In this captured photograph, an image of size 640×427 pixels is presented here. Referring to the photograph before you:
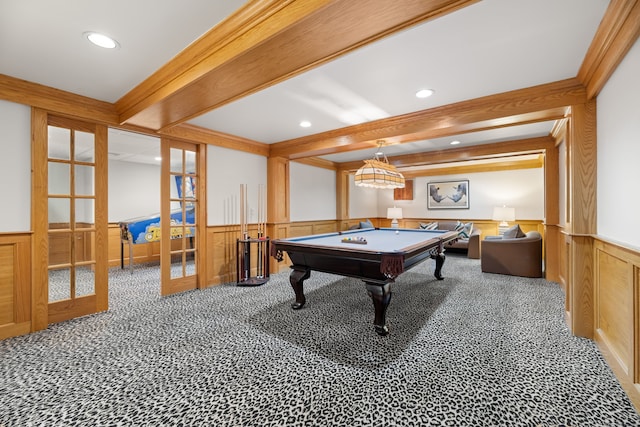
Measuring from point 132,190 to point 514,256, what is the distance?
25.9 ft

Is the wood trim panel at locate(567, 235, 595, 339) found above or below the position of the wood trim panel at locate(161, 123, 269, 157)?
below

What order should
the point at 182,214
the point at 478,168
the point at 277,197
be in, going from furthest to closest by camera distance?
1. the point at 478,168
2. the point at 277,197
3. the point at 182,214

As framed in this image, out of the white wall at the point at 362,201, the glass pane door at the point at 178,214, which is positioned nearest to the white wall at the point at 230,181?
the glass pane door at the point at 178,214

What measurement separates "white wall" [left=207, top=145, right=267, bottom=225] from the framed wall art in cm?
531

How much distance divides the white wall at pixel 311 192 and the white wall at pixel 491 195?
2.88 metres

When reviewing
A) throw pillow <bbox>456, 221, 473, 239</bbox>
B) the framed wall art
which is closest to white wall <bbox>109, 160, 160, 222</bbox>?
the framed wall art

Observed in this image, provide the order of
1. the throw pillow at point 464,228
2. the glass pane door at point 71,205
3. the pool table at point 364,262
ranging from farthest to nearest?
the throw pillow at point 464,228, the glass pane door at point 71,205, the pool table at point 364,262

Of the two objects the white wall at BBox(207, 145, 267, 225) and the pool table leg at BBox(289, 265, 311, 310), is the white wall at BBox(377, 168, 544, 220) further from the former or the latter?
the pool table leg at BBox(289, 265, 311, 310)

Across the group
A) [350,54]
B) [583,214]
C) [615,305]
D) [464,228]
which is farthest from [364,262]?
[464,228]

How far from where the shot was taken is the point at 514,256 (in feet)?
15.4

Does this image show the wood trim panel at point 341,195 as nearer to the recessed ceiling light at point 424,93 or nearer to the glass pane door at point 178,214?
the glass pane door at point 178,214

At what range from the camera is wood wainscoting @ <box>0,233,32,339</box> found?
2.53 metres

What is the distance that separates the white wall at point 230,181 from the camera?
4270mm

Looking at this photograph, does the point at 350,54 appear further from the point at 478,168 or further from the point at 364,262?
the point at 478,168
